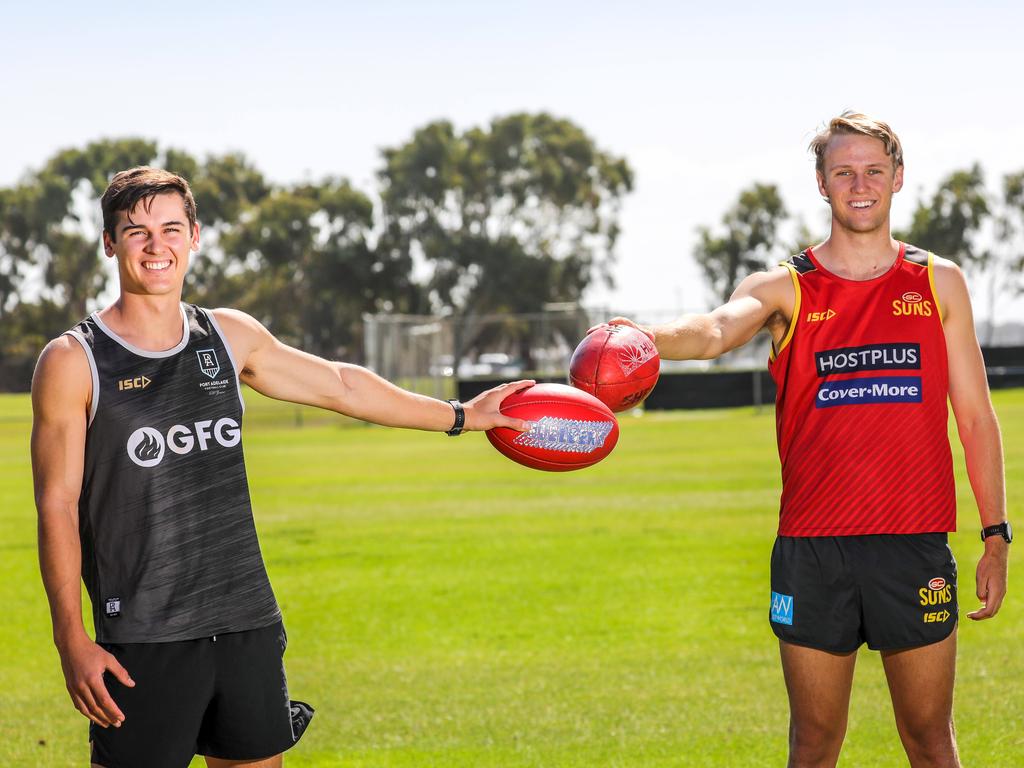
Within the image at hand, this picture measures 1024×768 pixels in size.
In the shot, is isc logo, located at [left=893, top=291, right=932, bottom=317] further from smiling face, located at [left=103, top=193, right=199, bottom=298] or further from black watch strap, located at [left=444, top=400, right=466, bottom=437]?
smiling face, located at [left=103, top=193, right=199, bottom=298]

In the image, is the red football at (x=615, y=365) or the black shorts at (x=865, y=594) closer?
the black shorts at (x=865, y=594)

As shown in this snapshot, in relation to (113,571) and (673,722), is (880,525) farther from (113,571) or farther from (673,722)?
(673,722)

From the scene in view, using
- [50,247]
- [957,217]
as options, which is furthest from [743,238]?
[50,247]

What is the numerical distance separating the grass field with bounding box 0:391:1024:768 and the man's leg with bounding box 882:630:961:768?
6.44 feet

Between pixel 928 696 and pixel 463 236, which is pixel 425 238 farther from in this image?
pixel 928 696

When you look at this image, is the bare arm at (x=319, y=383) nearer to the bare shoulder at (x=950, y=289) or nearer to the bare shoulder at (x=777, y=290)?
the bare shoulder at (x=777, y=290)

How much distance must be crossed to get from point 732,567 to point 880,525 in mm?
7489

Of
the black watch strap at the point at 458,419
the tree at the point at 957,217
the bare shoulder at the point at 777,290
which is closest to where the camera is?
the bare shoulder at the point at 777,290

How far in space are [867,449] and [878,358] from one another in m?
0.28

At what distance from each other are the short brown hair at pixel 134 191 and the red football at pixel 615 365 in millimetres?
1511

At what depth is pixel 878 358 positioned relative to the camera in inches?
155

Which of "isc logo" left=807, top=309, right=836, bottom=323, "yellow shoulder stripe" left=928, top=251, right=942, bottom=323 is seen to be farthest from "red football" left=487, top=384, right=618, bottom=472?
"yellow shoulder stripe" left=928, top=251, right=942, bottom=323

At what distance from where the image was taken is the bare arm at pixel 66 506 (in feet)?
10.9

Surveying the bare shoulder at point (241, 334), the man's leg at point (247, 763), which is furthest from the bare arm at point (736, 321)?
the man's leg at point (247, 763)
